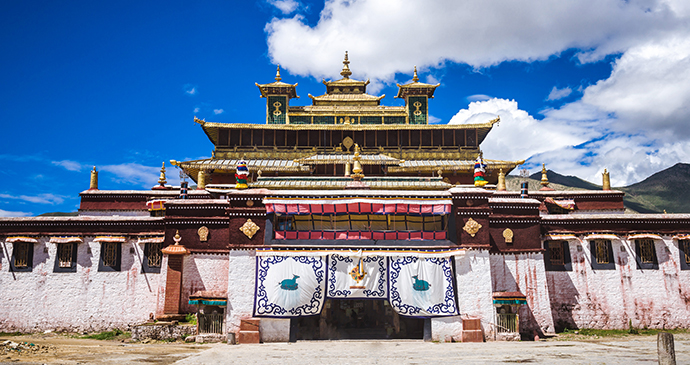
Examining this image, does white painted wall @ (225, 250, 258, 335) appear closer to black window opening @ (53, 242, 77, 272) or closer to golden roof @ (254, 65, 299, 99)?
black window opening @ (53, 242, 77, 272)

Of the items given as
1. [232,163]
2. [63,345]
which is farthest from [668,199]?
[63,345]

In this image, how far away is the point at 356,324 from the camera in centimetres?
2267

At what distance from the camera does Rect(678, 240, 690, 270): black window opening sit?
22.3 m

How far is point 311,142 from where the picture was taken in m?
36.8

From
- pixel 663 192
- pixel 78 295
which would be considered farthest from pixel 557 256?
pixel 663 192

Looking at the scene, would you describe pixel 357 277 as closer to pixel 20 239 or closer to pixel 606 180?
pixel 20 239

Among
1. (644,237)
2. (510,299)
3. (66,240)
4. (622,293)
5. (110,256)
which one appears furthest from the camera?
(110,256)

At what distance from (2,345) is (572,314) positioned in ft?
77.8

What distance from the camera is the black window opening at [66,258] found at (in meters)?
22.6

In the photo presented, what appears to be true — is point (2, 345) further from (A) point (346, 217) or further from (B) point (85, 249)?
(A) point (346, 217)

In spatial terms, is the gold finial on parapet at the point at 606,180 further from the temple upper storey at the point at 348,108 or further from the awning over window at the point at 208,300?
the awning over window at the point at 208,300

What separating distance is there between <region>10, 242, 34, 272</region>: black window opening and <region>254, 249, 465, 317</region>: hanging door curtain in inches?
471

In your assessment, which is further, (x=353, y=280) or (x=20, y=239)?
(x=20, y=239)

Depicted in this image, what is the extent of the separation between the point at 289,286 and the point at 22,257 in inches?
545
